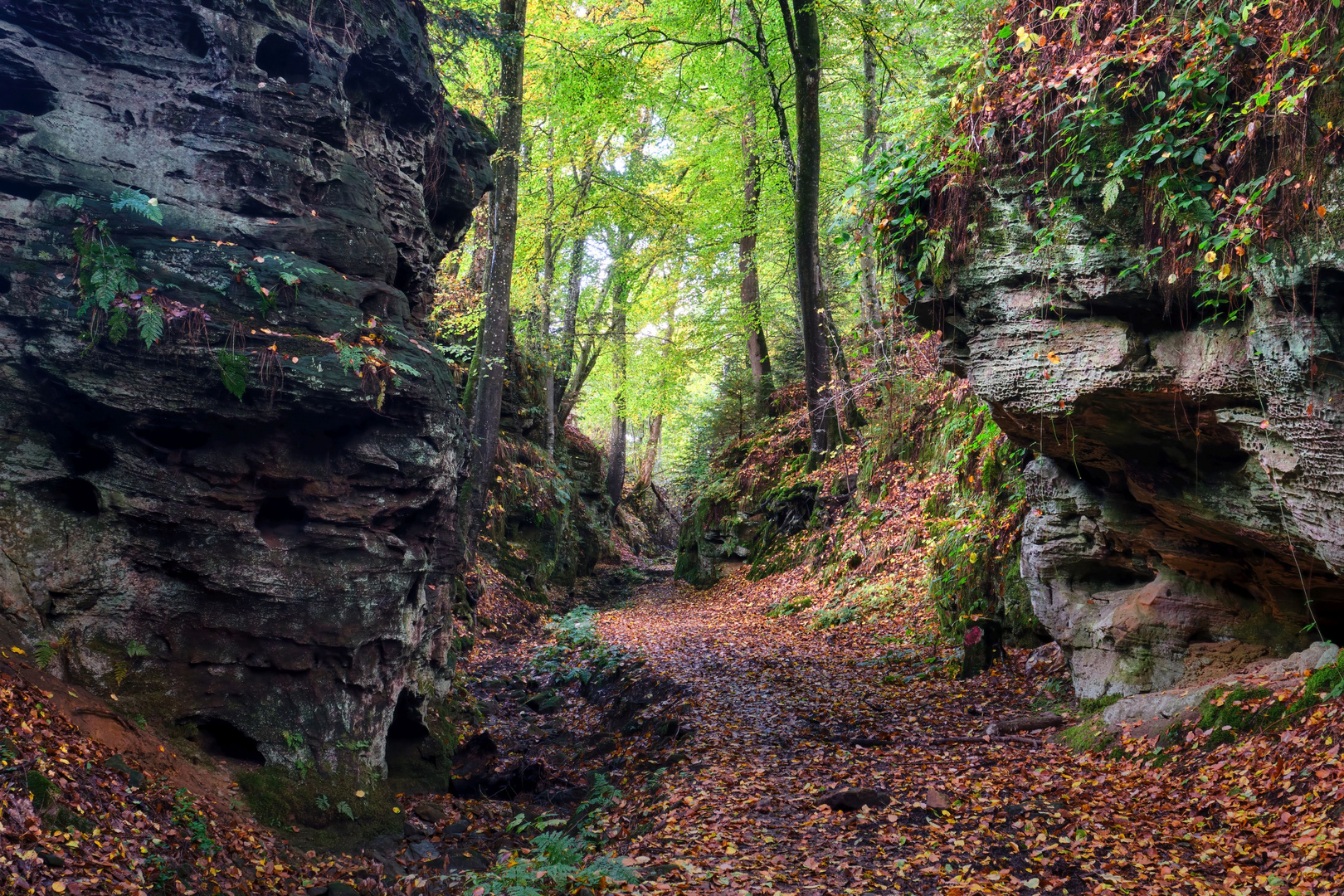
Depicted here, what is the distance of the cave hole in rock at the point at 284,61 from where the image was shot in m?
7.89

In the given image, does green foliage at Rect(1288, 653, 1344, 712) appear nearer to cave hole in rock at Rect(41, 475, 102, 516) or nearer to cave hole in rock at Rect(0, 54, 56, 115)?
cave hole in rock at Rect(41, 475, 102, 516)

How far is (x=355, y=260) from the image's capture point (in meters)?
8.25

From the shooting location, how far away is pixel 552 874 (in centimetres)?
556

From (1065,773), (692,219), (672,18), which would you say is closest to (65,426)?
(1065,773)

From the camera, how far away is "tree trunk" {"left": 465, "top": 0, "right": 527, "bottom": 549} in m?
13.0

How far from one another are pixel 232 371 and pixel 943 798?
6950 millimetres

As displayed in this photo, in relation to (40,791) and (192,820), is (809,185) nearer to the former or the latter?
(192,820)

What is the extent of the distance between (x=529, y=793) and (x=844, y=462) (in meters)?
10.3

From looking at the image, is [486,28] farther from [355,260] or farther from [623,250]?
[623,250]

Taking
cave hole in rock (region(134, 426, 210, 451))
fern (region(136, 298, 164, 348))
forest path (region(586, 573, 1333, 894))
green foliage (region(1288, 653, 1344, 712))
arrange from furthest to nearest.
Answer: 1. cave hole in rock (region(134, 426, 210, 451))
2. fern (region(136, 298, 164, 348))
3. green foliage (region(1288, 653, 1344, 712))
4. forest path (region(586, 573, 1333, 894))

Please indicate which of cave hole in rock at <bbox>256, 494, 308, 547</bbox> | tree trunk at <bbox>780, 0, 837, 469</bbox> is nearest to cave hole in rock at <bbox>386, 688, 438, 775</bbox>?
cave hole in rock at <bbox>256, 494, 308, 547</bbox>

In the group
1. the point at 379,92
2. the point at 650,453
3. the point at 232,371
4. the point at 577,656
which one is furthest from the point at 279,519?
the point at 650,453

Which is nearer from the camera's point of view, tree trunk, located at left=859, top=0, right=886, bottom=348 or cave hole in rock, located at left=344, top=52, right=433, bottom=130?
cave hole in rock, located at left=344, top=52, right=433, bottom=130

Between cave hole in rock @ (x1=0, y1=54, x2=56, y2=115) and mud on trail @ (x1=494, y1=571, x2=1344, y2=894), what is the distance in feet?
26.6
